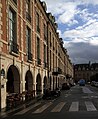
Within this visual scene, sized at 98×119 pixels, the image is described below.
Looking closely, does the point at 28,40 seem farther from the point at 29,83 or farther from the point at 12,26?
the point at 12,26

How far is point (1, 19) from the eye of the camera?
75.5ft

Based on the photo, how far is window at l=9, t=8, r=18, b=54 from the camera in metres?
26.2

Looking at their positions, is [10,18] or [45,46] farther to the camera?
[45,46]

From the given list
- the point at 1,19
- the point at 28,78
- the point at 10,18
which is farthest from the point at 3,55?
the point at 28,78

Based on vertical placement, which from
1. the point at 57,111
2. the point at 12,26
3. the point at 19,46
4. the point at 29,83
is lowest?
the point at 57,111

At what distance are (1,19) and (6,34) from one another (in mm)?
1590

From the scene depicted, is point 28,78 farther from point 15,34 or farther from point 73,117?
point 73,117

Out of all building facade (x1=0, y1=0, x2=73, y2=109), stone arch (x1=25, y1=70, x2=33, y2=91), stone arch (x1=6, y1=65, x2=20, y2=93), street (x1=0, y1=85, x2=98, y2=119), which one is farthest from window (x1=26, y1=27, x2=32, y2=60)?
street (x1=0, y1=85, x2=98, y2=119)

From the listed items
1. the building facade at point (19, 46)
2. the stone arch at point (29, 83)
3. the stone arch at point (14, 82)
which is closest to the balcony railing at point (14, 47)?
the building facade at point (19, 46)

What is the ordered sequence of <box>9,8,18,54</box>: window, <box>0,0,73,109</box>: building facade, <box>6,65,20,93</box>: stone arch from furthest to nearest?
<box>6,65,20,93</box>: stone arch
<box>9,8,18,54</box>: window
<box>0,0,73,109</box>: building facade

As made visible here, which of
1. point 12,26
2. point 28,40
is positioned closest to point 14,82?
point 12,26

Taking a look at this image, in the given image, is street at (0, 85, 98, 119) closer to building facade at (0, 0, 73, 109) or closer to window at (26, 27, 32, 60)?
building facade at (0, 0, 73, 109)

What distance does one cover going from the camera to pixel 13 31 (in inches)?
1075

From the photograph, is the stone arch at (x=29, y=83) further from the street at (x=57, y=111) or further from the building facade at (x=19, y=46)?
the street at (x=57, y=111)
